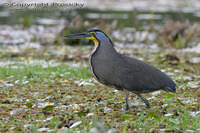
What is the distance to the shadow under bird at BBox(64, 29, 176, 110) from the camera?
485 centimetres

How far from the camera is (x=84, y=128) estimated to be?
13.6 feet

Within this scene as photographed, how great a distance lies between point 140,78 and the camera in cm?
504

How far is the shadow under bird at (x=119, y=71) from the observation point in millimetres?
4848

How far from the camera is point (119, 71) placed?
491 centimetres

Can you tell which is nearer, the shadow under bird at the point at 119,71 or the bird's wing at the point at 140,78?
the shadow under bird at the point at 119,71

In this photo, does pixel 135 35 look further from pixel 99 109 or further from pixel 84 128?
pixel 84 128

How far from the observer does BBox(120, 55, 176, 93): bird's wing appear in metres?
4.96

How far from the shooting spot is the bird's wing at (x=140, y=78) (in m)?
4.96

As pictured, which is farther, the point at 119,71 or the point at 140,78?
the point at 140,78

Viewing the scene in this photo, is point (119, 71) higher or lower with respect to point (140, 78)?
higher

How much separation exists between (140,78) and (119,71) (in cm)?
36

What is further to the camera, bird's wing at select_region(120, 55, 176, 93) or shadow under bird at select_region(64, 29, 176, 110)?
bird's wing at select_region(120, 55, 176, 93)

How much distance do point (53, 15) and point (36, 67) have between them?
1309 centimetres

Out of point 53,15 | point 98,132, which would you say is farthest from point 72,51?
point 53,15
